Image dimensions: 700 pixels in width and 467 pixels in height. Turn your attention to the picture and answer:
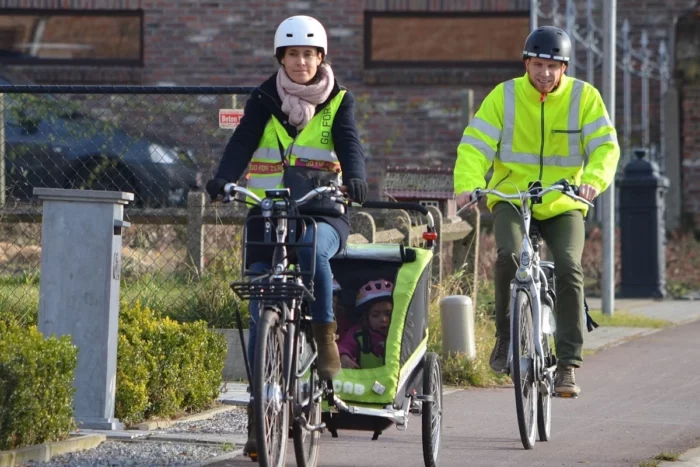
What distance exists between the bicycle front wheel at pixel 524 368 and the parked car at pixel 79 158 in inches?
111

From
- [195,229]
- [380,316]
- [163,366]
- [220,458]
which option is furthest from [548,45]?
[195,229]

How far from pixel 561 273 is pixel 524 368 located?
55cm

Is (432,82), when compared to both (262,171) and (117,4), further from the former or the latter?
(262,171)

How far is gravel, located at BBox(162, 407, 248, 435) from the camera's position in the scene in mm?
6516

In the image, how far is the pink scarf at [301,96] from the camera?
220 inches

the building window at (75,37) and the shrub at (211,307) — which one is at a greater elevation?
the building window at (75,37)

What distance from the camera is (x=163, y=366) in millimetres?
6691

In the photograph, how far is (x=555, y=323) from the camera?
6.87 meters

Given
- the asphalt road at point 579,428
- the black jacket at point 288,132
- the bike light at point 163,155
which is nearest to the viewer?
the black jacket at point 288,132

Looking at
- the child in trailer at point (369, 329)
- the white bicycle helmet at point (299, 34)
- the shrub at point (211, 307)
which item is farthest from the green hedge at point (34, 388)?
the shrub at point (211, 307)

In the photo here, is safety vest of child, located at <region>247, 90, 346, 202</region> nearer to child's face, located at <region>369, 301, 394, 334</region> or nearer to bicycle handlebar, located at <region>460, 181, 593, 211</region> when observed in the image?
child's face, located at <region>369, 301, 394, 334</region>

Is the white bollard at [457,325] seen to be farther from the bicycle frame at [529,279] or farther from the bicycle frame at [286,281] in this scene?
the bicycle frame at [286,281]

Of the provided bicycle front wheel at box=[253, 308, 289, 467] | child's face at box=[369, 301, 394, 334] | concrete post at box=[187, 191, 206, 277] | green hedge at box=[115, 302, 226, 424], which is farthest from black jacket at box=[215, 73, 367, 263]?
concrete post at box=[187, 191, 206, 277]

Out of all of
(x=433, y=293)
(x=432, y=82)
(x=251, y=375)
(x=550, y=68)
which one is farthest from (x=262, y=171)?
(x=432, y=82)
